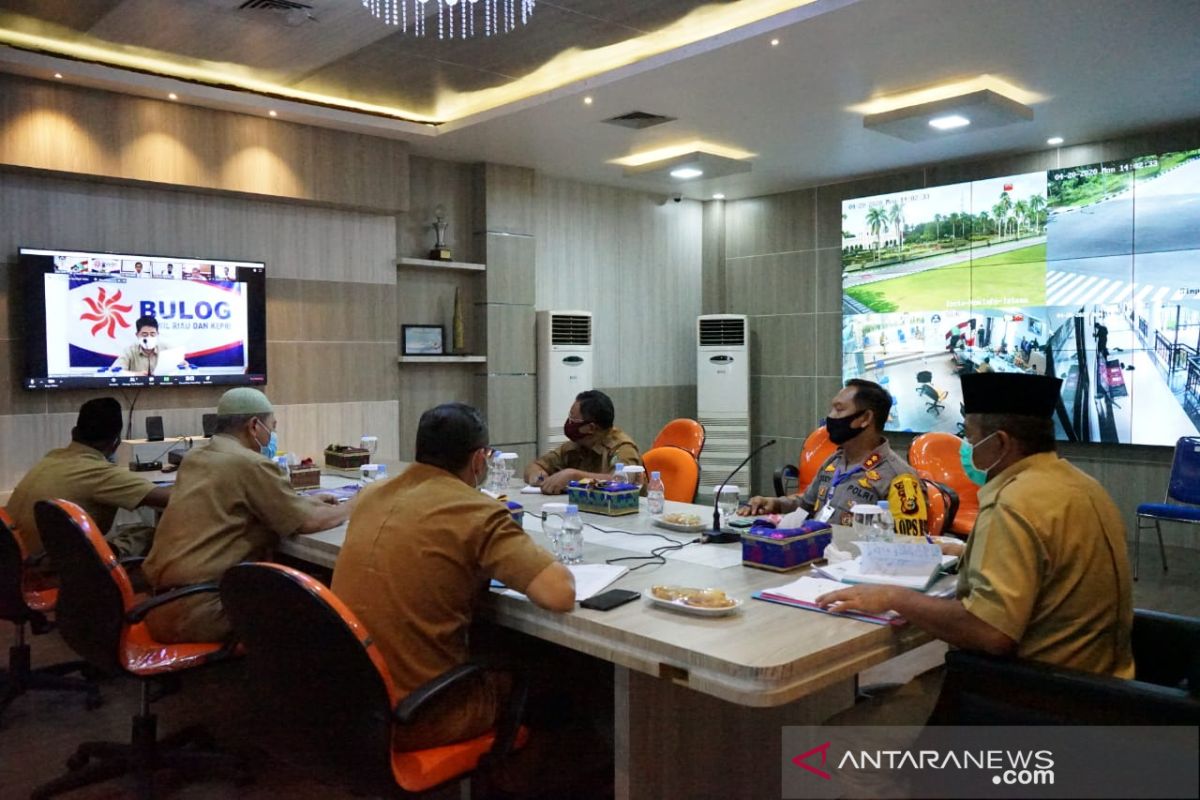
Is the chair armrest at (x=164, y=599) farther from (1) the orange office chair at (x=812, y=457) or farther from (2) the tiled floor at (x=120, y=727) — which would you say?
(1) the orange office chair at (x=812, y=457)

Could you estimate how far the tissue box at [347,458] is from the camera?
4828mm

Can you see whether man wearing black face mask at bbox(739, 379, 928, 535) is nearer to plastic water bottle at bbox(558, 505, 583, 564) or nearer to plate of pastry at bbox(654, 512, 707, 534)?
plate of pastry at bbox(654, 512, 707, 534)

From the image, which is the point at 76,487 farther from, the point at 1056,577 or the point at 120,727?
the point at 1056,577

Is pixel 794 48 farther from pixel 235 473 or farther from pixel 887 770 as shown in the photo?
pixel 887 770

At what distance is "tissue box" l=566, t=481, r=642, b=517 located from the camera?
3.41m

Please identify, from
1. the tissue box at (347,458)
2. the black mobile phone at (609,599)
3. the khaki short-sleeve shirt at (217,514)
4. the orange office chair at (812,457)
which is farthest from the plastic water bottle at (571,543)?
the orange office chair at (812,457)

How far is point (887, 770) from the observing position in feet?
5.70

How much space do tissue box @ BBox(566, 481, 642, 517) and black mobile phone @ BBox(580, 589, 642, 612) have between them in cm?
122

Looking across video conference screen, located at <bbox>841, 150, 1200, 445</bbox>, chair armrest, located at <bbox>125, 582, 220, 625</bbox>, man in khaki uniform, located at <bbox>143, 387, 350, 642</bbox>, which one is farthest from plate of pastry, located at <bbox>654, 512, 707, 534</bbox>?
video conference screen, located at <bbox>841, 150, 1200, 445</bbox>

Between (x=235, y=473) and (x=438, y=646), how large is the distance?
3.92ft

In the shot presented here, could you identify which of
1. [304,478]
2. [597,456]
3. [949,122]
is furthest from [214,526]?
[949,122]

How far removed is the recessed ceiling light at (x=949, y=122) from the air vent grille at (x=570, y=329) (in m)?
3.25

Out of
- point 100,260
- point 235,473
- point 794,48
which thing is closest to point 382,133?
point 100,260

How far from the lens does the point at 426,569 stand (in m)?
2.02
